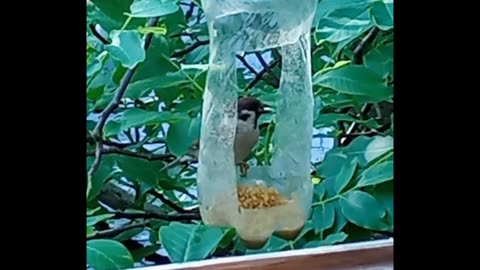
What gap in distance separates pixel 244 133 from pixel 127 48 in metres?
0.26

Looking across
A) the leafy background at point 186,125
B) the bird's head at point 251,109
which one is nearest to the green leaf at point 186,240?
the leafy background at point 186,125

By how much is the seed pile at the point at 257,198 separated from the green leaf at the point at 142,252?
0.62 ft

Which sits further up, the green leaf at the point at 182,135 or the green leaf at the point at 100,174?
the green leaf at the point at 182,135

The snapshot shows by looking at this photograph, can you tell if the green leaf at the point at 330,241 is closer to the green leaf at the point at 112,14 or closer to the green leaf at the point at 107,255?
the green leaf at the point at 107,255

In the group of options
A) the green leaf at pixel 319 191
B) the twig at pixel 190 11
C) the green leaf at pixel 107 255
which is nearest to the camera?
the green leaf at pixel 107 255

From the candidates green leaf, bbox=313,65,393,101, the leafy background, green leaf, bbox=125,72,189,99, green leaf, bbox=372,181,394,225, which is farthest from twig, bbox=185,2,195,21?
green leaf, bbox=372,181,394,225

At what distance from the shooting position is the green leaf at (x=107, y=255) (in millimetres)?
1104

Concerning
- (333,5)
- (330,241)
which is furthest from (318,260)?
(333,5)

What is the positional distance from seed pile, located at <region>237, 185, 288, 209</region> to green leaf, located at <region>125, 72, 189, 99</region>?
0.77ft

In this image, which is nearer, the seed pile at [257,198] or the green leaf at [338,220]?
the seed pile at [257,198]
